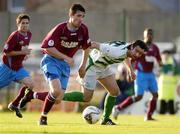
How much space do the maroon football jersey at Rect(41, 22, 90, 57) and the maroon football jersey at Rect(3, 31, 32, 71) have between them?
7.80 feet

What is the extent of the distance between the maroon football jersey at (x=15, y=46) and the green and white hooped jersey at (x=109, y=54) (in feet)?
5.88

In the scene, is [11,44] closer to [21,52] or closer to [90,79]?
[21,52]

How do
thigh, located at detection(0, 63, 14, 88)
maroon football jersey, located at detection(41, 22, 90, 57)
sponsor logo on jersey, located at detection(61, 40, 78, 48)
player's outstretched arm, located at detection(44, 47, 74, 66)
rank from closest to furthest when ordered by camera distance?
player's outstretched arm, located at detection(44, 47, 74, 66) < maroon football jersey, located at detection(41, 22, 90, 57) < sponsor logo on jersey, located at detection(61, 40, 78, 48) < thigh, located at detection(0, 63, 14, 88)

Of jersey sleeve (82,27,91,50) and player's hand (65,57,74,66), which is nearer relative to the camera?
player's hand (65,57,74,66)

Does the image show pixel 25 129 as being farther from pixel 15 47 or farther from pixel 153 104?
pixel 153 104

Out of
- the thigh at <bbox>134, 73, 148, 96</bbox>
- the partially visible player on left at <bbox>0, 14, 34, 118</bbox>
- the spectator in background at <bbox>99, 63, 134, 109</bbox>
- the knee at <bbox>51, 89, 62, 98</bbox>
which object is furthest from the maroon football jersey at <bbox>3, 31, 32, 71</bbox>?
the spectator in background at <bbox>99, 63, 134, 109</bbox>

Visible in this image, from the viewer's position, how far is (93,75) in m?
16.1

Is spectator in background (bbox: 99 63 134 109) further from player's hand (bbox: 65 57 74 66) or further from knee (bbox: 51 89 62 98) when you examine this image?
player's hand (bbox: 65 57 74 66)

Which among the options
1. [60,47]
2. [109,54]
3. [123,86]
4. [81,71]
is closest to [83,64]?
[81,71]

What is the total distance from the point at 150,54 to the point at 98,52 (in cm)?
400

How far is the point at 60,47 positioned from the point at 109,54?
1.02 meters

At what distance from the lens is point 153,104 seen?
1945 centimetres

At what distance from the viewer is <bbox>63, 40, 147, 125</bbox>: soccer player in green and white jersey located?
15.3 meters

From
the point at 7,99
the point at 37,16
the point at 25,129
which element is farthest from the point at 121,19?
the point at 25,129
